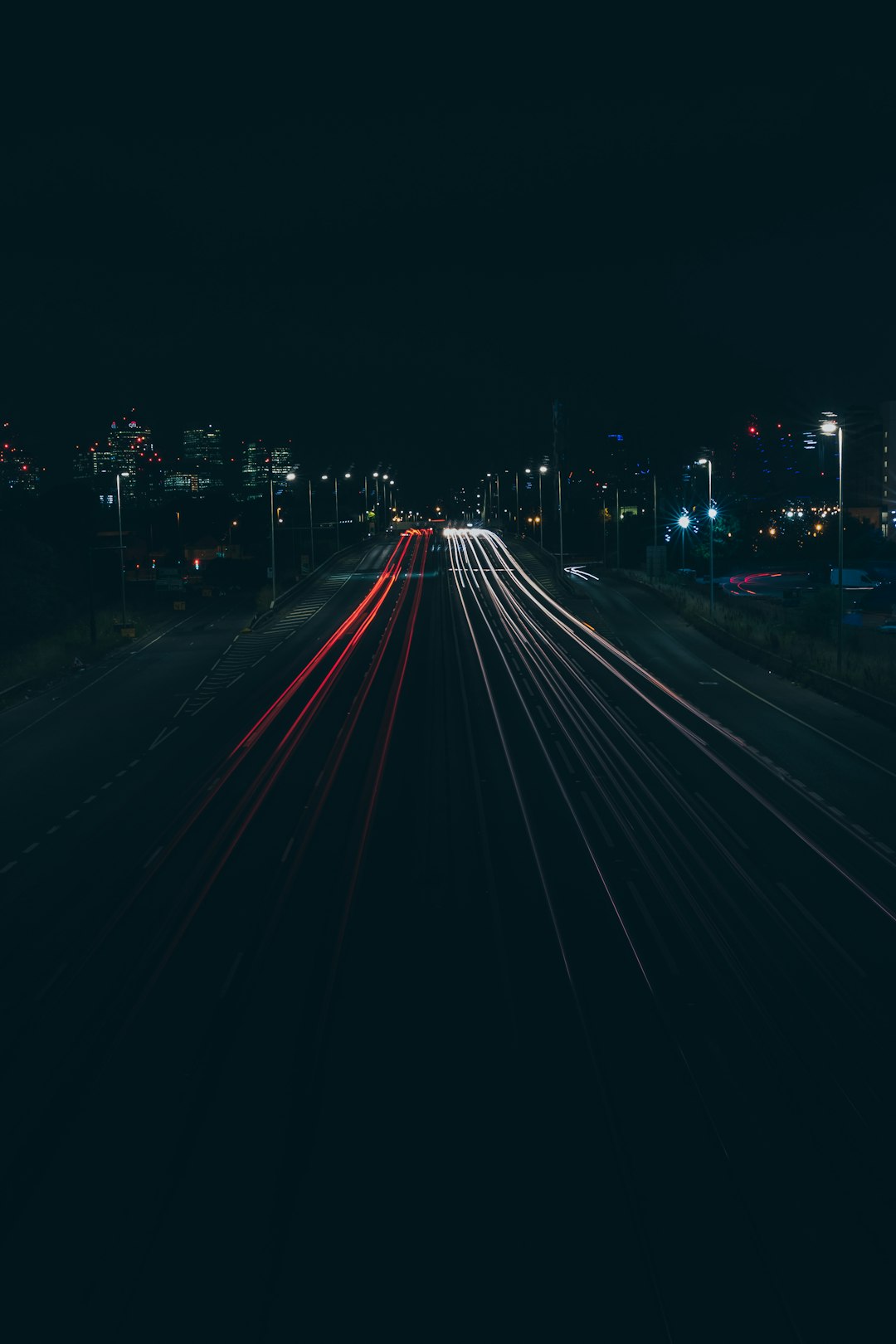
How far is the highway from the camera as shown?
735 cm

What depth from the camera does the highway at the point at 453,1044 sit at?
7348mm

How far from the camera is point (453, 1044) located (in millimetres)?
10805

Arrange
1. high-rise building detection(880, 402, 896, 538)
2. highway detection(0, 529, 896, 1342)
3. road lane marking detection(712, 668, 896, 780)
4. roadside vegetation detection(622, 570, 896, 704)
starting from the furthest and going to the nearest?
high-rise building detection(880, 402, 896, 538) < roadside vegetation detection(622, 570, 896, 704) < road lane marking detection(712, 668, 896, 780) < highway detection(0, 529, 896, 1342)

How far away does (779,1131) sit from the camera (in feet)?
29.7

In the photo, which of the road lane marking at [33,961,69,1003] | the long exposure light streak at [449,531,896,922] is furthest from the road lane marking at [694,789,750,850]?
the road lane marking at [33,961,69,1003]

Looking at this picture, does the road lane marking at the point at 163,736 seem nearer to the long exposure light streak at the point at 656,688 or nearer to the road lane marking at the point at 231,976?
the long exposure light streak at the point at 656,688

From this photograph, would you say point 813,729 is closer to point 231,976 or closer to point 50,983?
point 231,976

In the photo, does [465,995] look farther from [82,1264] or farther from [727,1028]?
[82,1264]

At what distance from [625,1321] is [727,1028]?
14.5 ft

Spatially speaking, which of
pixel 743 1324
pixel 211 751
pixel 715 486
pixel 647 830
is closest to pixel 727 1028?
pixel 743 1324

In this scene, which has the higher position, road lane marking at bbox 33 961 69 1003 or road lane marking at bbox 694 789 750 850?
road lane marking at bbox 694 789 750 850

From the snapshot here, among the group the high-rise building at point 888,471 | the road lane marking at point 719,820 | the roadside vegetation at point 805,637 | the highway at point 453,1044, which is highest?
the high-rise building at point 888,471

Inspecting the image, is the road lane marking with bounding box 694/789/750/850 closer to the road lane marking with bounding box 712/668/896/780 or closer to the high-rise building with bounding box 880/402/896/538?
the road lane marking with bounding box 712/668/896/780

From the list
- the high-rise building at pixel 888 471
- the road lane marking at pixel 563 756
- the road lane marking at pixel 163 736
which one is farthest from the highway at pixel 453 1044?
the high-rise building at pixel 888 471
